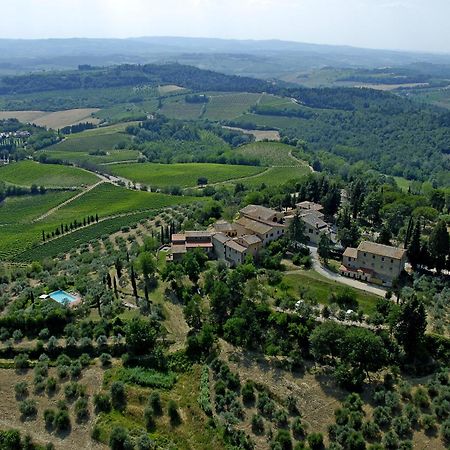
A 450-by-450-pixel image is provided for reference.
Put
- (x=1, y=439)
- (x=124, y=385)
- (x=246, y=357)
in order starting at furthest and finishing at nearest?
(x=246, y=357) → (x=124, y=385) → (x=1, y=439)

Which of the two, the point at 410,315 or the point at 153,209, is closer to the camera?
the point at 410,315

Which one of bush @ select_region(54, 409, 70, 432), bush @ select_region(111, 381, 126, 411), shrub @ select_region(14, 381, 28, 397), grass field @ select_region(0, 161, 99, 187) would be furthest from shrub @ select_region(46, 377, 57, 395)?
grass field @ select_region(0, 161, 99, 187)

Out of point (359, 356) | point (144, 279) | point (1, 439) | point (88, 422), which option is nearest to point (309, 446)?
point (359, 356)

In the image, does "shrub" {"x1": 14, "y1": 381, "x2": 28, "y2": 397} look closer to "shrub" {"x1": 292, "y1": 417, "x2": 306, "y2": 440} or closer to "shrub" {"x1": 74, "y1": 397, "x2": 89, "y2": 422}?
"shrub" {"x1": 74, "y1": 397, "x2": 89, "y2": 422}

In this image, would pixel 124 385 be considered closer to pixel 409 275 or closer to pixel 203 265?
pixel 203 265

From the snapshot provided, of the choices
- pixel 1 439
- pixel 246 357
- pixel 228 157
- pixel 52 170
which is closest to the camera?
pixel 1 439

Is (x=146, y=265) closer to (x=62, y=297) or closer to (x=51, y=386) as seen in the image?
(x=62, y=297)
